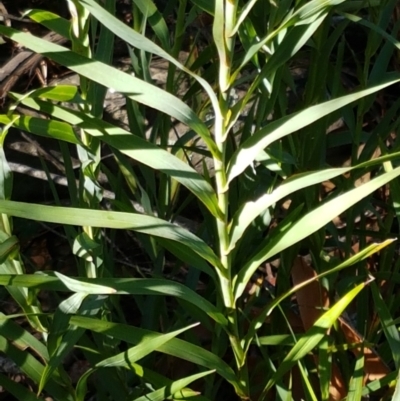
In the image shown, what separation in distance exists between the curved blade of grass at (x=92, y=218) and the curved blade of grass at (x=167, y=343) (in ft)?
0.34

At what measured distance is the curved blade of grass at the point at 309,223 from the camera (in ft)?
1.93

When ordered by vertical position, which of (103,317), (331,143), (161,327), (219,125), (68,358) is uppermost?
(219,125)

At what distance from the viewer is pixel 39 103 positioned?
63cm

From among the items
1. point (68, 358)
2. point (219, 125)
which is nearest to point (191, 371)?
point (68, 358)

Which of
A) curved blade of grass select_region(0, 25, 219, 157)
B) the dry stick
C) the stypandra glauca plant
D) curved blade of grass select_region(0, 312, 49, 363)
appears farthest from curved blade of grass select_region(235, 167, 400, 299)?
the dry stick

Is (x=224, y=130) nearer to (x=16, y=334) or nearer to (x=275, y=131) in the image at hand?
(x=275, y=131)

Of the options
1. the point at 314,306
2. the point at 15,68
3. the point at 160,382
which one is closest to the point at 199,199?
the point at 160,382

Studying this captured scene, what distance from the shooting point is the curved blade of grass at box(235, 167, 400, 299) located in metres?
0.59

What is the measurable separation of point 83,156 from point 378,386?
1.44ft

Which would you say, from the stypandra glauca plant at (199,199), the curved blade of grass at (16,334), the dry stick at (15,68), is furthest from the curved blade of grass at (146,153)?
the dry stick at (15,68)

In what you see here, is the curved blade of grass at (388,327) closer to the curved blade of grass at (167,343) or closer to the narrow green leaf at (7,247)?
the curved blade of grass at (167,343)

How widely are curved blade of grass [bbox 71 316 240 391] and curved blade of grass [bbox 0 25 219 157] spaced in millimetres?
202

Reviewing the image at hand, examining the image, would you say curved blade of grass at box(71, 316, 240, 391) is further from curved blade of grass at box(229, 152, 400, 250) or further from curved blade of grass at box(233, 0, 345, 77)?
curved blade of grass at box(233, 0, 345, 77)

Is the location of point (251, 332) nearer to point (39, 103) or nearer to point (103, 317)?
point (103, 317)
